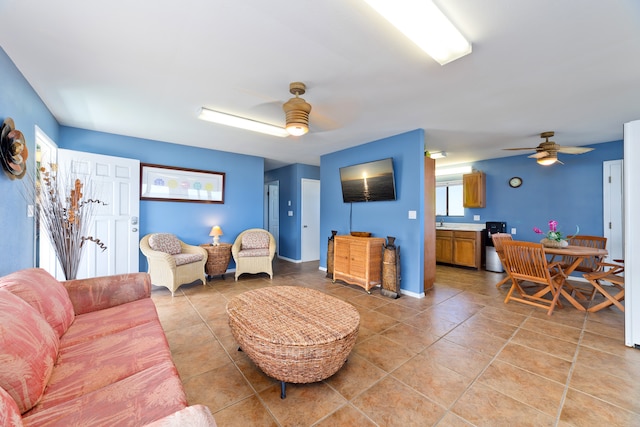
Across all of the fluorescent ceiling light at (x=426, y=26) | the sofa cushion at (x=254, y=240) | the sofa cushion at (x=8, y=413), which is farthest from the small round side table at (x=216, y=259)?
the fluorescent ceiling light at (x=426, y=26)

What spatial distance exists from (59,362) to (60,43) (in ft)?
7.09

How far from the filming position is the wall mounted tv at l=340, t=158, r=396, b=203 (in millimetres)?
3904

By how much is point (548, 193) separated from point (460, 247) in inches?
72.2

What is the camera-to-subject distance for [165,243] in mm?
3984

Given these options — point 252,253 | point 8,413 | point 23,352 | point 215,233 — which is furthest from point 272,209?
point 8,413

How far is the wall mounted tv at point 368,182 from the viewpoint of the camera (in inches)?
154

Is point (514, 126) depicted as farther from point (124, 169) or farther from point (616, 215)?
point (124, 169)

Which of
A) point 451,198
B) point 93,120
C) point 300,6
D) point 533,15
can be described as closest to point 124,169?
point 93,120

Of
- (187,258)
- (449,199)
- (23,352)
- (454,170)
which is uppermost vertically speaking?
(454,170)

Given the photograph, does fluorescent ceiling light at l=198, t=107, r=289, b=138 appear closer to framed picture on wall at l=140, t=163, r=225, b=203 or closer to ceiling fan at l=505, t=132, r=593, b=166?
framed picture on wall at l=140, t=163, r=225, b=203

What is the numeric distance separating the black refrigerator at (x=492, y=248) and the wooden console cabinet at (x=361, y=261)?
2727 mm

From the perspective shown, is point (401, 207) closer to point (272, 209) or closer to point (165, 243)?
point (165, 243)

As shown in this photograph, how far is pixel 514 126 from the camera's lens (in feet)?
11.5

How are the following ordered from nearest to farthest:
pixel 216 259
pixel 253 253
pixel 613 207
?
pixel 613 207 < pixel 216 259 < pixel 253 253
